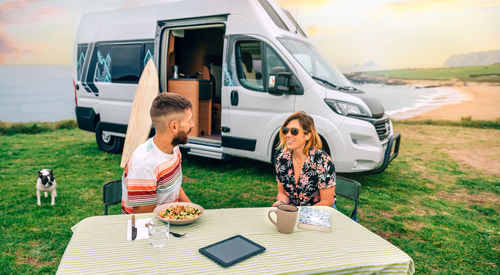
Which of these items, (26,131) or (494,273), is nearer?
(494,273)

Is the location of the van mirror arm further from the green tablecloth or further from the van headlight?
the green tablecloth

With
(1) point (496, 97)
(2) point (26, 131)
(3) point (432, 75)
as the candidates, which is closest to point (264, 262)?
(2) point (26, 131)

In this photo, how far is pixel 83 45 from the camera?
277 inches

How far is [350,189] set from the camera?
2.65 m

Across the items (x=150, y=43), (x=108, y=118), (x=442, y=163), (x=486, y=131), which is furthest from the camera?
(x=486, y=131)

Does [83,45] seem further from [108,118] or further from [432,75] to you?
[432,75]

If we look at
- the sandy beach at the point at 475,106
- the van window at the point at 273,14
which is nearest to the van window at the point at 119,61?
the van window at the point at 273,14

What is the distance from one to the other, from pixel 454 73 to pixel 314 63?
46.2ft

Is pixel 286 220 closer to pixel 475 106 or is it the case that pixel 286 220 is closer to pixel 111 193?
pixel 111 193

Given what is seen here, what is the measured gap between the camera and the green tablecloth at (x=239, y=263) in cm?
133

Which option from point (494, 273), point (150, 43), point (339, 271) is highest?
point (150, 43)

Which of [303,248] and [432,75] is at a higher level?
[432,75]

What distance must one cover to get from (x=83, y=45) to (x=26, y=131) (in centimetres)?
568

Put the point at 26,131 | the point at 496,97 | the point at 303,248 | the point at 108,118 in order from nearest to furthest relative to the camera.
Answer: the point at 303,248 < the point at 108,118 < the point at 26,131 < the point at 496,97
